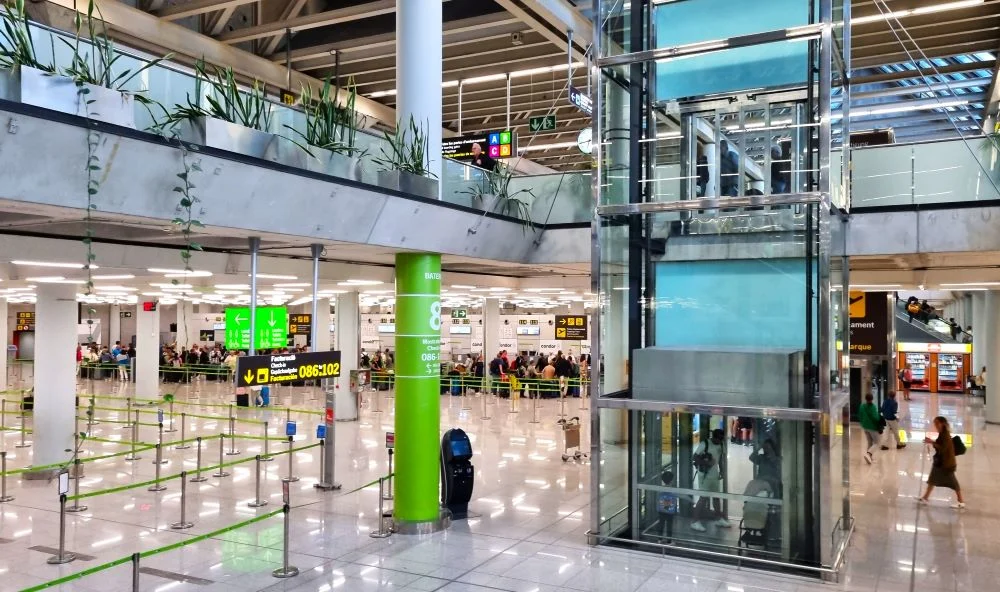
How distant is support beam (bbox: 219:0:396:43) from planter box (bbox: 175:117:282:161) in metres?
8.01

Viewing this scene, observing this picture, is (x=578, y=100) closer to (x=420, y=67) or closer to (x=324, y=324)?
(x=420, y=67)

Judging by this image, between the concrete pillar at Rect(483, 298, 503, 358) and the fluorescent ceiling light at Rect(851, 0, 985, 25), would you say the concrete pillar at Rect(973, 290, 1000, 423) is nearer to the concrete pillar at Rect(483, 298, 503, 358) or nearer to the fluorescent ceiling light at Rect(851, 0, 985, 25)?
the fluorescent ceiling light at Rect(851, 0, 985, 25)

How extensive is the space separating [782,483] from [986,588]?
207 centimetres

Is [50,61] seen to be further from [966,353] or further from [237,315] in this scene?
[966,353]

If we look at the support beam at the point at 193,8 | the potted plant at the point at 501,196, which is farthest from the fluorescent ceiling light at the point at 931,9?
the support beam at the point at 193,8

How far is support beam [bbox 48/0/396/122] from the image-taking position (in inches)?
558

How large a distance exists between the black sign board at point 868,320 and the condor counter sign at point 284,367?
48.7 ft

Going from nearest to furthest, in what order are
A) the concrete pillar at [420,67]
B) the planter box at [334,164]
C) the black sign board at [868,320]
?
the planter box at [334,164] < the concrete pillar at [420,67] < the black sign board at [868,320]

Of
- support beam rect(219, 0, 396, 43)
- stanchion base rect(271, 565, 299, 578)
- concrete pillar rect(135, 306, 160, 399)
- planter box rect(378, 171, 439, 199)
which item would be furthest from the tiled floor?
concrete pillar rect(135, 306, 160, 399)

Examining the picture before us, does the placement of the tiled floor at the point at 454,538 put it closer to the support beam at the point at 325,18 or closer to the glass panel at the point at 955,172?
the glass panel at the point at 955,172

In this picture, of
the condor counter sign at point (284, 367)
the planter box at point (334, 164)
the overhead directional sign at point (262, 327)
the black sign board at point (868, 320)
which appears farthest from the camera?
the black sign board at point (868, 320)

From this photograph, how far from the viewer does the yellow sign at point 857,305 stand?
64.9 ft

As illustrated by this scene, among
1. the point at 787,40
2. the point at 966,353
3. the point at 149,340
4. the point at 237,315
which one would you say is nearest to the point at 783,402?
the point at 787,40

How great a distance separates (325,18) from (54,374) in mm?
7962
